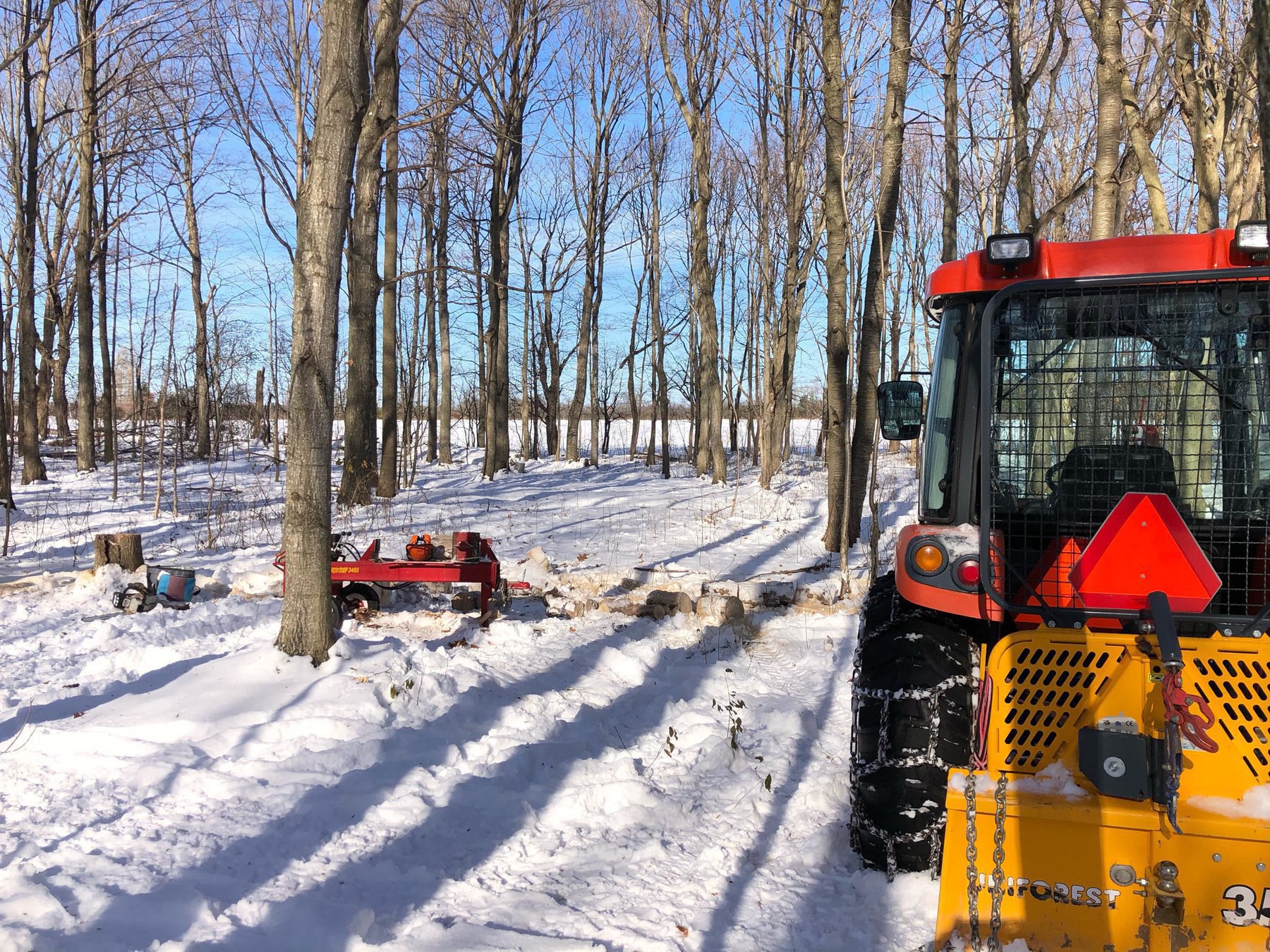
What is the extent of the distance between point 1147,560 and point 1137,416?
0.65m

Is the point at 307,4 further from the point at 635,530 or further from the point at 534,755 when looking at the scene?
the point at 534,755

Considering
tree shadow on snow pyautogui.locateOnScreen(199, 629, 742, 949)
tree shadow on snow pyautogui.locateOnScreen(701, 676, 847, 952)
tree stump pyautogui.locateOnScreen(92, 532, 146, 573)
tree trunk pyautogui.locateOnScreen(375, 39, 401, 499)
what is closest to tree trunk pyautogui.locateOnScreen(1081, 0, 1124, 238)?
tree shadow on snow pyautogui.locateOnScreen(701, 676, 847, 952)

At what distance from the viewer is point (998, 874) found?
274cm

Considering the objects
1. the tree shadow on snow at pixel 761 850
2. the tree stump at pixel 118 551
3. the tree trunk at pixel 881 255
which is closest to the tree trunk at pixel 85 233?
the tree stump at pixel 118 551

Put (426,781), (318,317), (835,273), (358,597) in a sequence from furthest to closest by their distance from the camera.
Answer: (835,273) < (358,597) < (318,317) < (426,781)

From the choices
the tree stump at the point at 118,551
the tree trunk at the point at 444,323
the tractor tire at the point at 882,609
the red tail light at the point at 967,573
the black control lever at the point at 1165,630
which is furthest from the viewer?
the tree trunk at the point at 444,323

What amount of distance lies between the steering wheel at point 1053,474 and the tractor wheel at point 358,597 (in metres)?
6.10

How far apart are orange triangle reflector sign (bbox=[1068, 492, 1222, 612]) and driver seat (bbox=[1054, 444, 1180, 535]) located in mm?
333

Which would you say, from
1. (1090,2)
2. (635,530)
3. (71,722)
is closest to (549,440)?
(635,530)

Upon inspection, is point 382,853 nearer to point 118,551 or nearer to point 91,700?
point 91,700

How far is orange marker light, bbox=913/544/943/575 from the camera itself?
10.7 feet

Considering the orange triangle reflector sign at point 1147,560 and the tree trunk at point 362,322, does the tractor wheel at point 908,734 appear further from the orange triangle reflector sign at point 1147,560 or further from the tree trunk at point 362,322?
the tree trunk at point 362,322

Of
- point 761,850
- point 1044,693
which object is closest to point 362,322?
point 761,850

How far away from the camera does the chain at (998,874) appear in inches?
108
